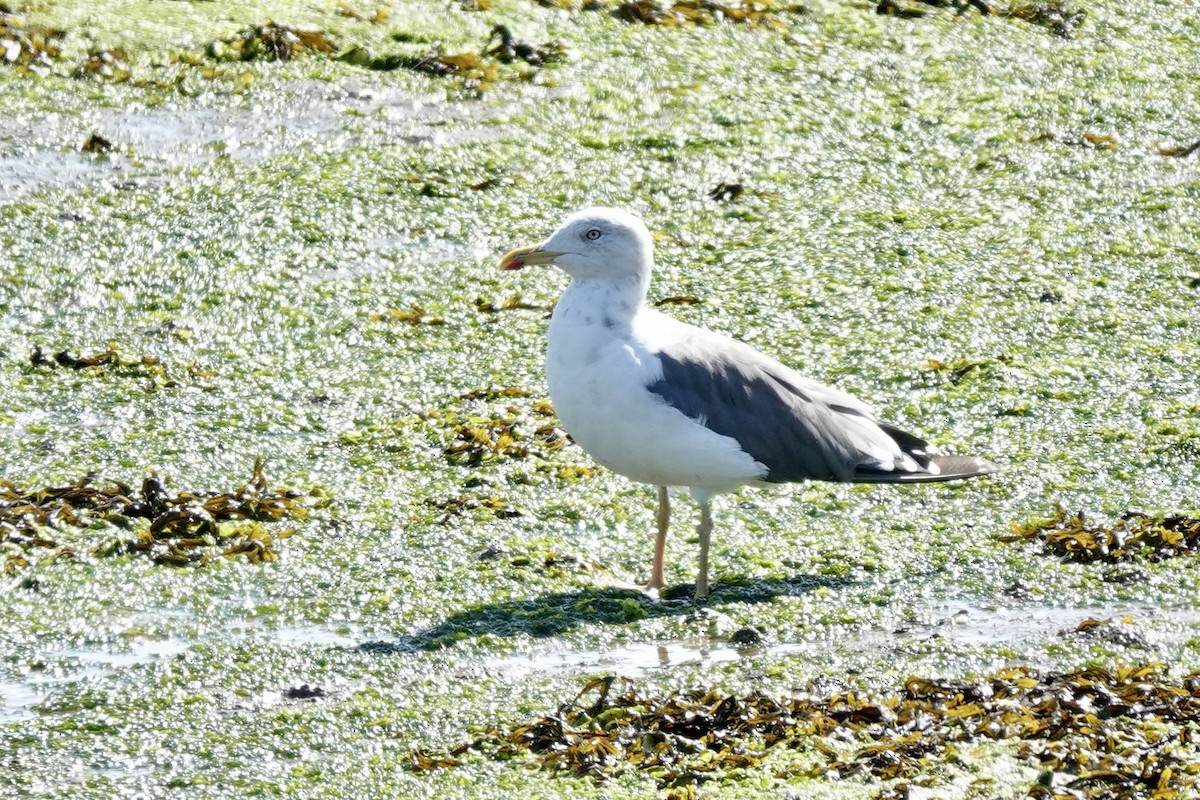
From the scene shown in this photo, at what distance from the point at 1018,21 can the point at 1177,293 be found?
12.9 feet

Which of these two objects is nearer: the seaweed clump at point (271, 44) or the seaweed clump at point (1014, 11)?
the seaweed clump at point (271, 44)

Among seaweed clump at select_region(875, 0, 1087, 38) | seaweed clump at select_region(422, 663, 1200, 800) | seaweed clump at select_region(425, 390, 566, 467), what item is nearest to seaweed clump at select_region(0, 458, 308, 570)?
seaweed clump at select_region(425, 390, 566, 467)

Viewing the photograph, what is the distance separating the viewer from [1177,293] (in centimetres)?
821

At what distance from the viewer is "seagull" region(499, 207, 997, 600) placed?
18.8 feet

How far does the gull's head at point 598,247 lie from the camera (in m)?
5.98

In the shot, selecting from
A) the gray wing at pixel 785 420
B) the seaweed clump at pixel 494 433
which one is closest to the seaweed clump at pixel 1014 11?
the seaweed clump at pixel 494 433

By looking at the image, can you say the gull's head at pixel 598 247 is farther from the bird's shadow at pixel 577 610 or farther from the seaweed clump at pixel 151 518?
the seaweed clump at pixel 151 518

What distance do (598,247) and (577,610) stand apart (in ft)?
4.08

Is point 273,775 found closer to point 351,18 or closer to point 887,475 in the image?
point 887,475

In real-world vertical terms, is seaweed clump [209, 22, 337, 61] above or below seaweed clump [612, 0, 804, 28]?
below

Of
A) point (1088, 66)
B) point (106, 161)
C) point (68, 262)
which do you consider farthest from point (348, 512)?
point (1088, 66)

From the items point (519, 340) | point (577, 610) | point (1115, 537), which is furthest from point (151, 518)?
point (1115, 537)

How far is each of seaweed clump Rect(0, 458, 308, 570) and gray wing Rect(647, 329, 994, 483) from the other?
4.78ft

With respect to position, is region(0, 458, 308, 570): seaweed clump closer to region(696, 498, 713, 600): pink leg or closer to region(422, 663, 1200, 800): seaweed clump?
region(696, 498, 713, 600): pink leg
